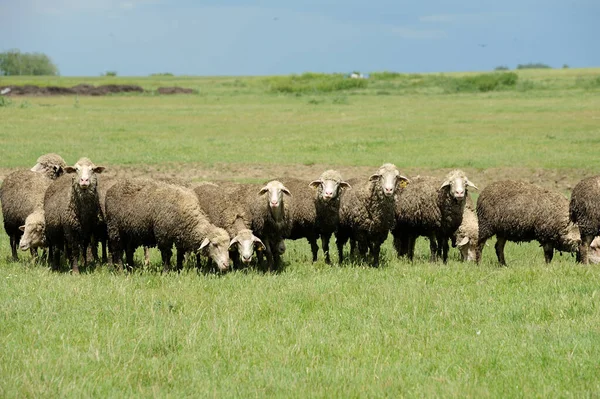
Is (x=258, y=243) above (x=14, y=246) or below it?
above

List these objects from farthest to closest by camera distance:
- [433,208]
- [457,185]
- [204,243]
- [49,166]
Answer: [49,166], [433,208], [457,185], [204,243]

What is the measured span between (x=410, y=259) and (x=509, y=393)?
7.71m

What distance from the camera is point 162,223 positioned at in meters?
12.4

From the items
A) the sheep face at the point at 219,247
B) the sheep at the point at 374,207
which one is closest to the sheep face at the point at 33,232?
the sheep face at the point at 219,247

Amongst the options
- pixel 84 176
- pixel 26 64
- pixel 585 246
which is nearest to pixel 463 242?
pixel 585 246

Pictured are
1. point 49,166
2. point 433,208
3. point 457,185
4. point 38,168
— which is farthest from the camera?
point 49,166

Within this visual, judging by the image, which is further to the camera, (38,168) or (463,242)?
(38,168)

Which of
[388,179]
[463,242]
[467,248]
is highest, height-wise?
[388,179]

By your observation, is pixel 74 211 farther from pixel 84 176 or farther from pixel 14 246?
pixel 14 246

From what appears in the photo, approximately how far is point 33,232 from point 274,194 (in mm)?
4410

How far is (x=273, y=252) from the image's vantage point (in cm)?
1337

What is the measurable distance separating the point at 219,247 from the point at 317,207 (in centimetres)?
253

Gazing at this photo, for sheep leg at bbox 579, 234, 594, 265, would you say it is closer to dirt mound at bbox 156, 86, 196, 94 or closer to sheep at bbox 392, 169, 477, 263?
sheep at bbox 392, 169, 477, 263

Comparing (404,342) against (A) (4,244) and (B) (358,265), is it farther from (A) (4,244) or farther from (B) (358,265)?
(A) (4,244)
